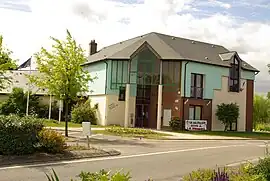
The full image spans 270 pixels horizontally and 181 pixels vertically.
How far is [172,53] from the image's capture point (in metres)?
39.6

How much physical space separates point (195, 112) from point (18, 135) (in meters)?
27.6

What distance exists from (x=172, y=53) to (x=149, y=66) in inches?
98.1

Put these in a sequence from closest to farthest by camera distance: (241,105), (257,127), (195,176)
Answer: (195,176) < (241,105) < (257,127)

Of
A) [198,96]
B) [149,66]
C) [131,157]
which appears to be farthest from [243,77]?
[131,157]

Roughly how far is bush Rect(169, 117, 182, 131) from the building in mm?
765

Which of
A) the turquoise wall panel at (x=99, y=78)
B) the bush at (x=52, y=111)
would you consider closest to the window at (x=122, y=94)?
the turquoise wall panel at (x=99, y=78)

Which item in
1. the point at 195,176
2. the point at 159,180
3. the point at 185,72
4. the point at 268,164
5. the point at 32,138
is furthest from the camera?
the point at 185,72

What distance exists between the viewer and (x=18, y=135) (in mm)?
14148

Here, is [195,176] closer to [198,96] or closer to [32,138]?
[32,138]

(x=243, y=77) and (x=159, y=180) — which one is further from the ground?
(x=243, y=77)

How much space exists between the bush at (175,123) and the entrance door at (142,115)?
3857mm

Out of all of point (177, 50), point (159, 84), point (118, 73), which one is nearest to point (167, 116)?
point (159, 84)

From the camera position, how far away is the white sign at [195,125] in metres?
38.1

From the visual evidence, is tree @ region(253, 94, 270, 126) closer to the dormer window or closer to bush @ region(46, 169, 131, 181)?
the dormer window
